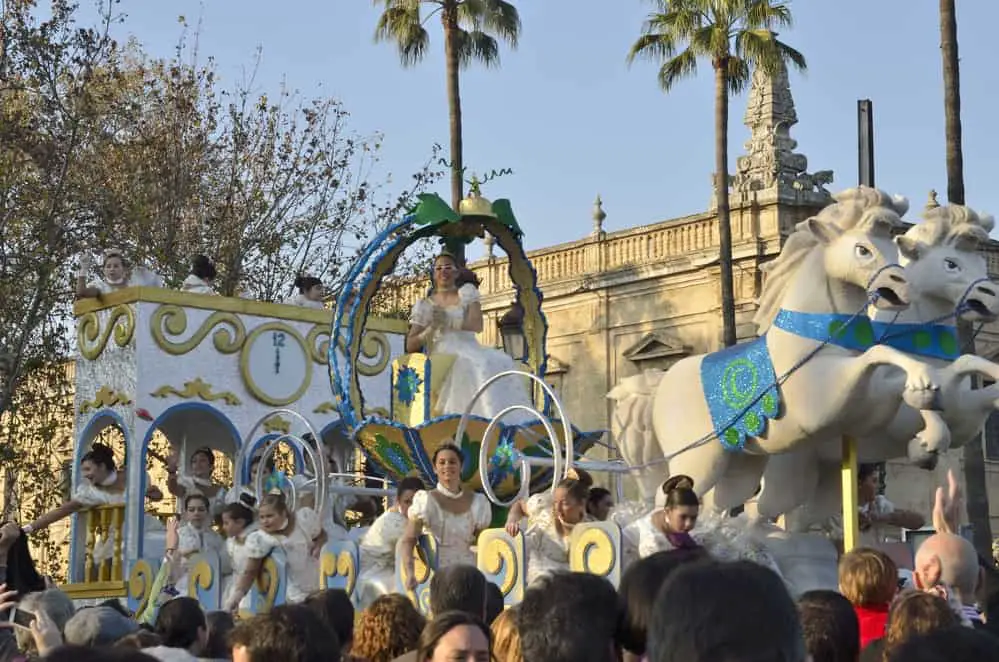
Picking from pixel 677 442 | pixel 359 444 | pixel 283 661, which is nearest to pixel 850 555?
pixel 283 661

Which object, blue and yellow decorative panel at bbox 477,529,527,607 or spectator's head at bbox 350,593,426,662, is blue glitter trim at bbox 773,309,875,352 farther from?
spectator's head at bbox 350,593,426,662

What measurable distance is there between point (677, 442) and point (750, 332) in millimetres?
21057

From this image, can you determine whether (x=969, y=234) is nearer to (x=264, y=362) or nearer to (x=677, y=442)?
(x=677, y=442)

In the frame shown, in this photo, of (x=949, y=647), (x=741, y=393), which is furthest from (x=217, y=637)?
(x=741, y=393)

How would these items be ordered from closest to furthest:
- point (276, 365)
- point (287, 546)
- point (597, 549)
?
point (597, 549), point (287, 546), point (276, 365)

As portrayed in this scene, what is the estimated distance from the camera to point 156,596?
13.8 m

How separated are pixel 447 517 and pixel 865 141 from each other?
477 inches

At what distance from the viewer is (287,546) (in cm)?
1195

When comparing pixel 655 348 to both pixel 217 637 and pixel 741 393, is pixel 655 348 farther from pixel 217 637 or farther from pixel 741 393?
A: pixel 217 637

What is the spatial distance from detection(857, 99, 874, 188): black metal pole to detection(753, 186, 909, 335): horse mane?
9.95 m

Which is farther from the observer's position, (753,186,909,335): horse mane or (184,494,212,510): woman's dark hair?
(184,494,212,510): woman's dark hair

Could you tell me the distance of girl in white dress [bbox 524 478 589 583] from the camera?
1009 centimetres

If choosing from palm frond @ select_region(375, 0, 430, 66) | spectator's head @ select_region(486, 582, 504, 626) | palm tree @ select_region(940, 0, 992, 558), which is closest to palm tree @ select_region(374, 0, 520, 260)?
palm frond @ select_region(375, 0, 430, 66)

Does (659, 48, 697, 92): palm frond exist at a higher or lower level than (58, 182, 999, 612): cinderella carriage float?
higher
